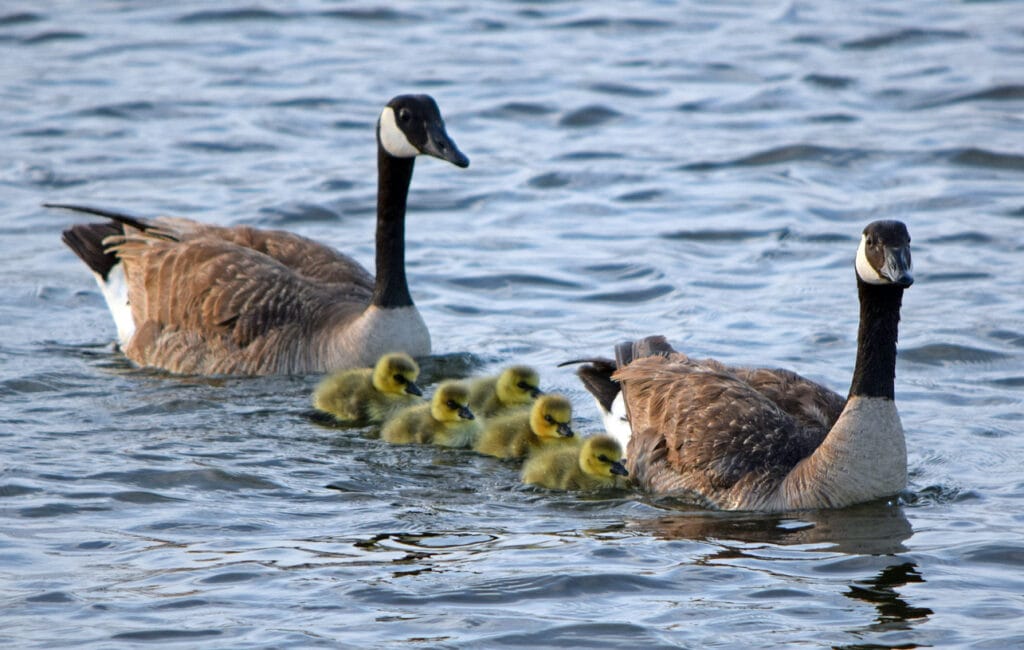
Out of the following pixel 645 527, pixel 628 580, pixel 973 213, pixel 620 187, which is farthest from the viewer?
pixel 620 187

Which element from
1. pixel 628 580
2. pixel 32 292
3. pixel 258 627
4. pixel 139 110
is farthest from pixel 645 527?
pixel 139 110

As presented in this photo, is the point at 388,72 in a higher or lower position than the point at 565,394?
higher

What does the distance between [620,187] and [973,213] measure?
348 centimetres

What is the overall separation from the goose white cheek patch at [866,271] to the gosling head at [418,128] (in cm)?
355

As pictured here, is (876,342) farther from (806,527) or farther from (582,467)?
(582,467)

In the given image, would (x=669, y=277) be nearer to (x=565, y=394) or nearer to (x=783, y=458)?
(x=565, y=394)

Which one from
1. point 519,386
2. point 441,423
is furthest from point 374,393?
point 519,386

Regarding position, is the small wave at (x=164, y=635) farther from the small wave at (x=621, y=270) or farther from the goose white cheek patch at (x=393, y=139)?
the small wave at (x=621, y=270)

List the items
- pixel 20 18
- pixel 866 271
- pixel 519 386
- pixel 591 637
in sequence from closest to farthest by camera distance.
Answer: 1. pixel 591 637
2. pixel 866 271
3. pixel 519 386
4. pixel 20 18

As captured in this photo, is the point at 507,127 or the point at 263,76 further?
the point at 263,76

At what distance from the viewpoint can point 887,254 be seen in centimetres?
815

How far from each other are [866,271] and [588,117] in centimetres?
1073

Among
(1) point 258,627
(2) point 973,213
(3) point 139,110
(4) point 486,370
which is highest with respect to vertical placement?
(3) point 139,110

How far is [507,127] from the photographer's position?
60.6 ft
